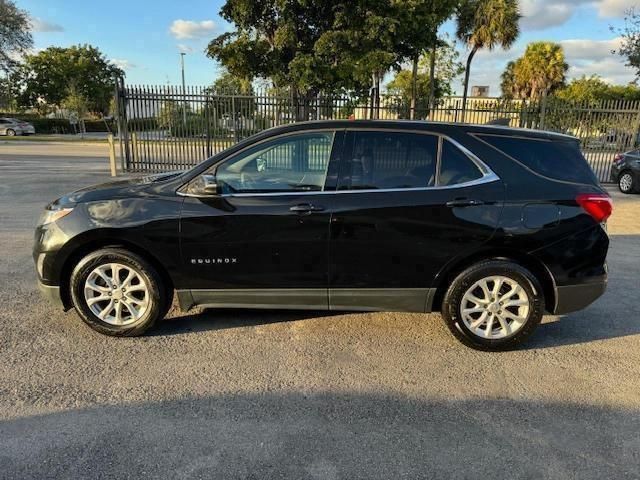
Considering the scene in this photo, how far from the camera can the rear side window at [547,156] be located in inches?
151

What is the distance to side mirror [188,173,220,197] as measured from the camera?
371 cm

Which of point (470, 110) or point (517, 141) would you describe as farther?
point (470, 110)

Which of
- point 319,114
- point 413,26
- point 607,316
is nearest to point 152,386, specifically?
point 607,316

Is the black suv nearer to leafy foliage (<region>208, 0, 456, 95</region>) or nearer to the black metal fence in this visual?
the black metal fence

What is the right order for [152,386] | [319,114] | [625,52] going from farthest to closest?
1. [625,52]
2. [319,114]
3. [152,386]

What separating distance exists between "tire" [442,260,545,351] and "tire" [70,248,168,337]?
230 centimetres

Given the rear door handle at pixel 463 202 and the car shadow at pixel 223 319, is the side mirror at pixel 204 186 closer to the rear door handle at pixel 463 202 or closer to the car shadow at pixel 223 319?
the car shadow at pixel 223 319

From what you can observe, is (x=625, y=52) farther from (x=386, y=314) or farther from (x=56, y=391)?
(x=56, y=391)


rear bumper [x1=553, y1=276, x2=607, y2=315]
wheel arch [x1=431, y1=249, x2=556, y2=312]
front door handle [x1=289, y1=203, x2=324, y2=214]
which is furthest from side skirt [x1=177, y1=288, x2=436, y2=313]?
rear bumper [x1=553, y1=276, x2=607, y2=315]

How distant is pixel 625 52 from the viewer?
68.9 feet

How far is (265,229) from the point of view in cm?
374

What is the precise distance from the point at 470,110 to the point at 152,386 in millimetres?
13713

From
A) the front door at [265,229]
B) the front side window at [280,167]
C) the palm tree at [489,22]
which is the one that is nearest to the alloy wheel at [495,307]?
the front door at [265,229]

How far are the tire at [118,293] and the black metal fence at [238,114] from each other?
36.0 ft
